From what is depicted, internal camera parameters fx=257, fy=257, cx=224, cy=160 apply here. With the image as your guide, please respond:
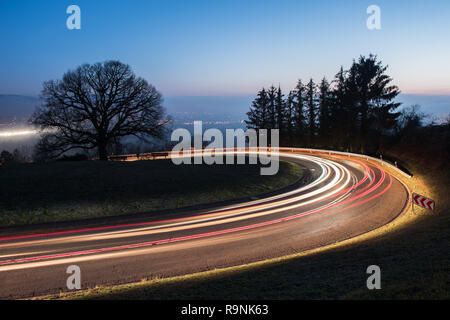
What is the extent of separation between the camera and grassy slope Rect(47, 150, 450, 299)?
627cm

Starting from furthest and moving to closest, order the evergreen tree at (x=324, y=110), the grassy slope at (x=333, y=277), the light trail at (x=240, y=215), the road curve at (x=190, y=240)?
the evergreen tree at (x=324, y=110) → the light trail at (x=240, y=215) → the road curve at (x=190, y=240) → the grassy slope at (x=333, y=277)

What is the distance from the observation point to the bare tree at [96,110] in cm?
2944

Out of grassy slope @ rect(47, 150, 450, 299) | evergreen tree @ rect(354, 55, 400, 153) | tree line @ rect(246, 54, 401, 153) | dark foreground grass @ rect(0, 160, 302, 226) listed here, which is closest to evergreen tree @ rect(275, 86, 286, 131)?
tree line @ rect(246, 54, 401, 153)

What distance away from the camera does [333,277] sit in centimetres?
754

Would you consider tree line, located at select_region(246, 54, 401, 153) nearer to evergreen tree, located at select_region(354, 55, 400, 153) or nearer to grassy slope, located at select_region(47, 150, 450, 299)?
evergreen tree, located at select_region(354, 55, 400, 153)

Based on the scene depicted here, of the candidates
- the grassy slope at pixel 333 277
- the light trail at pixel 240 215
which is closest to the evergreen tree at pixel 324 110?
the light trail at pixel 240 215

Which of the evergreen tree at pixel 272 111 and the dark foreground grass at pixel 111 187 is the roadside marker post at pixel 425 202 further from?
the evergreen tree at pixel 272 111

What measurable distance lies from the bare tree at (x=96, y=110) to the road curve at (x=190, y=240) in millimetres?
19097

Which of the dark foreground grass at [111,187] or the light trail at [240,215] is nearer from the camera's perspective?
the light trail at [240,215]

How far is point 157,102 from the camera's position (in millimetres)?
33250

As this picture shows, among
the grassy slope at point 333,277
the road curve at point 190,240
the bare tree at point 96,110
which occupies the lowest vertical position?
the road curve at point 190,240
